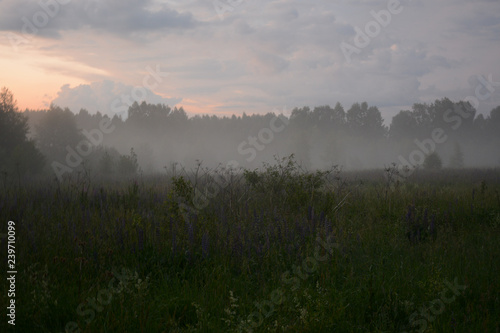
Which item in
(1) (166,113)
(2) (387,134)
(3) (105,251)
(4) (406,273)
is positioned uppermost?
(1) (166,113)

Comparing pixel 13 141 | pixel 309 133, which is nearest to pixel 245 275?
pixel 13 141

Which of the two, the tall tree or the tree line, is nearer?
the tall tree

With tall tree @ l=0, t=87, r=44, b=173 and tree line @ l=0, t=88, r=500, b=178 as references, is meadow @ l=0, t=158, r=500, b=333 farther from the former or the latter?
tree line @ l=0, t=88, r=500, b=178

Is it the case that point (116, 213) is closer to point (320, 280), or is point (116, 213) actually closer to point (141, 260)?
point (141, 260)

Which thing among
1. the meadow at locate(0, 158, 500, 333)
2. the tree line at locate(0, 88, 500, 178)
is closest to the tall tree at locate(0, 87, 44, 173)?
the meadow at locate(0, 158, 500, 333)

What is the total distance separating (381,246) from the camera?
16.0 ft

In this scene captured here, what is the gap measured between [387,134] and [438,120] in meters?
12.4

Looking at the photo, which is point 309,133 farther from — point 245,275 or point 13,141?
point 245,275

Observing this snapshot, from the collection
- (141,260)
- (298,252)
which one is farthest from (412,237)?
(141,260)

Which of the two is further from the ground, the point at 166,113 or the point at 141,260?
the point at 166,113

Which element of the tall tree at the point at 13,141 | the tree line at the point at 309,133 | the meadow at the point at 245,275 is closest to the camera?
the meadow at the point at 245,275

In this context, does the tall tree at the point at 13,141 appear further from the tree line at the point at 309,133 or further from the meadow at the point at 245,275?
the tree line at the point at 309,133

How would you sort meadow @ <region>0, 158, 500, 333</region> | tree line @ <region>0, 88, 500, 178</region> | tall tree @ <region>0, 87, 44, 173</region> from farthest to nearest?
tree line @ <region>0, 88, 500, 178</region> → tall tree @ <region>0, 87, 44, 173</region> → meadow @ <region>0, 158, 500, 333</region>

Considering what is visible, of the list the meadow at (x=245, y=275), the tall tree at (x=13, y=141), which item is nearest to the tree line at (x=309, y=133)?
the tall tree at (x=13, y=141)
